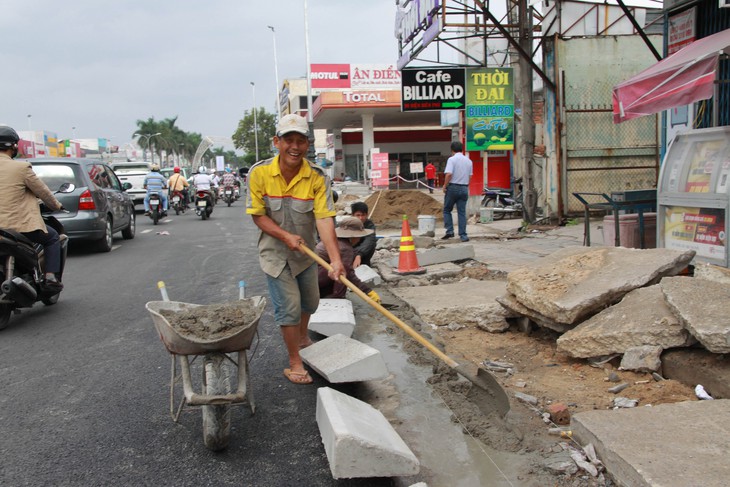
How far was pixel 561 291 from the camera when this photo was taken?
15.9ft

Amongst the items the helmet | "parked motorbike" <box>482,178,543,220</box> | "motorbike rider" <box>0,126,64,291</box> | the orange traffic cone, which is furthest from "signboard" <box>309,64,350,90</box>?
"motorbike rider" <box>0,126,64,291</box>

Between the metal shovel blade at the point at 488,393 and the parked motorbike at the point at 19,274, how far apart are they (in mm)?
4437

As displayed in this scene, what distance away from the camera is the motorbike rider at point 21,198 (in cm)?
595

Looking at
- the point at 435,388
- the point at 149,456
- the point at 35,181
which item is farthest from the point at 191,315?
the point at 35,181

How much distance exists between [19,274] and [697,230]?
22.5 feet

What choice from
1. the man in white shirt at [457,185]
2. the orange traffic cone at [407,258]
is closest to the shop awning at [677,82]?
the orange traffic cone at [407,258]

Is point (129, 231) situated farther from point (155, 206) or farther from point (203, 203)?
point (203, 203)

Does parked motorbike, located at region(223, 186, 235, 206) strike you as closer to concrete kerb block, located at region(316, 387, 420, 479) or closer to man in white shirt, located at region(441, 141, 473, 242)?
man in white shirt, located at region(441, 141, 473, 242)

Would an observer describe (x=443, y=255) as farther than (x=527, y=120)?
No

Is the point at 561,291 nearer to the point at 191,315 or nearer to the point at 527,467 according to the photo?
the point at 527,467

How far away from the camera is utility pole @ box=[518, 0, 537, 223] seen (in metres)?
12.5

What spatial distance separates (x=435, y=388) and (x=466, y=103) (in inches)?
448

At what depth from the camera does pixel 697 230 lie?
20.1ft

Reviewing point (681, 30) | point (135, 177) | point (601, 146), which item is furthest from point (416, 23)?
point (135, 177)
